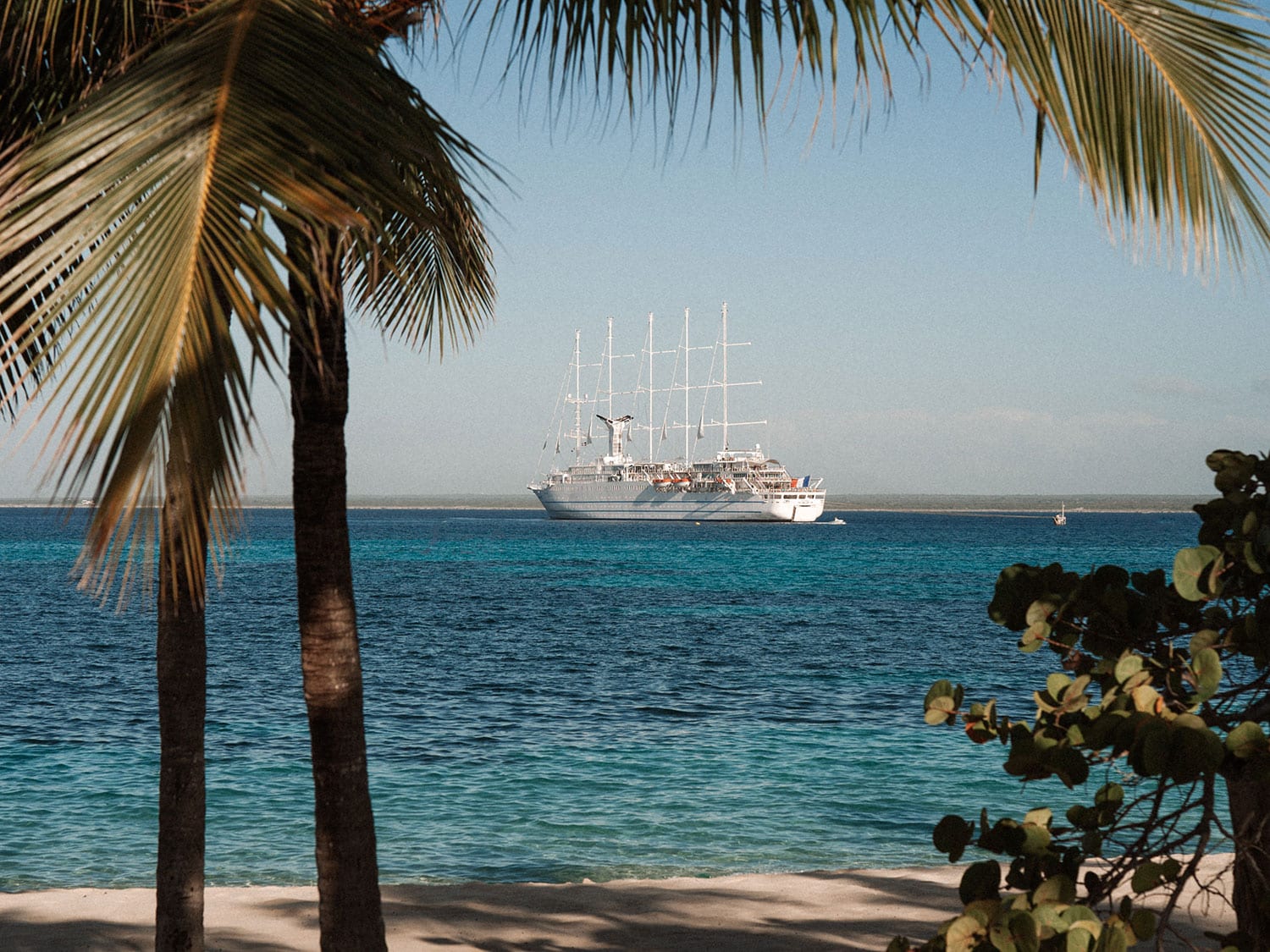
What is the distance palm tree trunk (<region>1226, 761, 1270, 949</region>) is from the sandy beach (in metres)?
3.63

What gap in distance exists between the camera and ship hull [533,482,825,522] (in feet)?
342

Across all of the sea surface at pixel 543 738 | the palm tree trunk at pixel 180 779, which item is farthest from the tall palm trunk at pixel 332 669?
the palm tree trunk at pixel 180 779

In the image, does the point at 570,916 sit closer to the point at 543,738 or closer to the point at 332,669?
the point at 332,669

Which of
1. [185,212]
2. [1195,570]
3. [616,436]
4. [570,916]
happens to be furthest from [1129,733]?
[616,436]

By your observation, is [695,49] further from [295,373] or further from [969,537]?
[969,537]

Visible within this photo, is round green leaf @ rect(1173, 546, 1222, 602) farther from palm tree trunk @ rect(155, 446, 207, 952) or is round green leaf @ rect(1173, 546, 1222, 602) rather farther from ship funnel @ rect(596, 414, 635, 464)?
ship funnel @ rect(596, 414, 635, 464)

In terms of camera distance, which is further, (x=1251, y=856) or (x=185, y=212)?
(x=1251, y=856)

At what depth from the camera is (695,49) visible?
2266 millimetres

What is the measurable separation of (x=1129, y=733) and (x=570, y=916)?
530 centimetres

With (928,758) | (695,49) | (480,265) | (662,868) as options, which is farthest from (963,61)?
(928,758)

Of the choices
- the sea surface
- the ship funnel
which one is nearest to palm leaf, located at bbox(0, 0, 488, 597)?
the sea surface

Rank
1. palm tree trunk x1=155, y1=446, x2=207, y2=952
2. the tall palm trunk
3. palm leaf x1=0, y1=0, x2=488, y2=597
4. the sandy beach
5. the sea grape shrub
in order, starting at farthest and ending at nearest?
the sandy beach, palm tree trunk x1=155, y1=446, x2=207, y2=952, the tall palm trunk, the sea grape shrub, palm leaf x1=0, y1=0, x2=488, y2=597

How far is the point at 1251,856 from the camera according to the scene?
6.85 ft

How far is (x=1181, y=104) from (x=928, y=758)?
39.2 feet
